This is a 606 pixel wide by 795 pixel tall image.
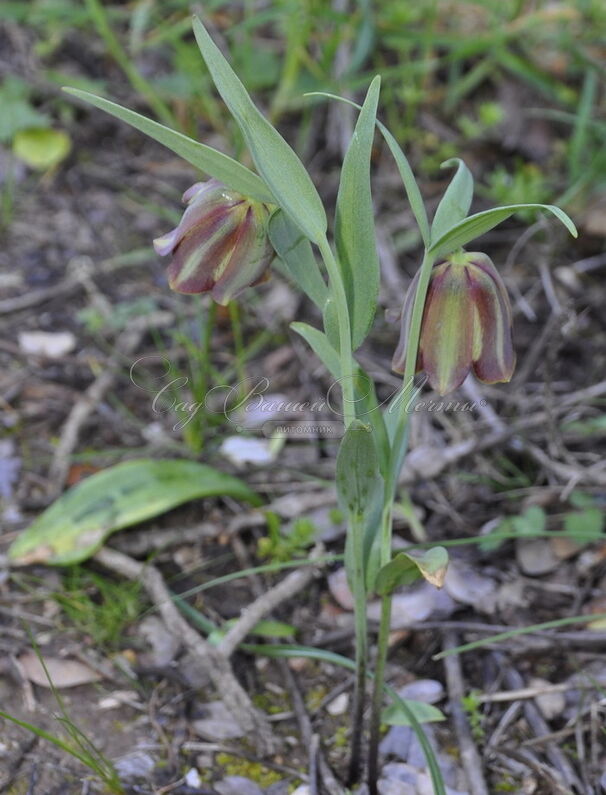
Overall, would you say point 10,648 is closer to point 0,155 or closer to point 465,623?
point 465,623

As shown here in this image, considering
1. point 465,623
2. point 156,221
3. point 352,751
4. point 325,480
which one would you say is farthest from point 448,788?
point 156,221

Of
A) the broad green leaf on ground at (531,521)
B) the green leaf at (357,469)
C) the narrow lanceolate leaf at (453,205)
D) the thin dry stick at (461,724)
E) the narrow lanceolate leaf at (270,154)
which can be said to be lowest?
the thin dry stick at (461,724)

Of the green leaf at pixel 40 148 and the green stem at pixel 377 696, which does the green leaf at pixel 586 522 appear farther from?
the green leaf at pixel 40 148

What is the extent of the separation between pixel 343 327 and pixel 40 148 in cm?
169

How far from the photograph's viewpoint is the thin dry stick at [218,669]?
3.90 ft

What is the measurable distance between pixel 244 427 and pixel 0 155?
3.69 ft

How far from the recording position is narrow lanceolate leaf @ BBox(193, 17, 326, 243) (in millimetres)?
837

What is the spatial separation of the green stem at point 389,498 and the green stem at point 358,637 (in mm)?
17

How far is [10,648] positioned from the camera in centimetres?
129

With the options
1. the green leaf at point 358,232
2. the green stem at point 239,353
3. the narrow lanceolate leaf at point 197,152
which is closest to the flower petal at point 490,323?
the green leaf at point 358,232

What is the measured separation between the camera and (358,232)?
3.00 feet

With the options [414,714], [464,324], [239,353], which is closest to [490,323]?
[464,324]

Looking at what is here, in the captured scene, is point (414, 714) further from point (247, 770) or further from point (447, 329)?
point (447, 329)

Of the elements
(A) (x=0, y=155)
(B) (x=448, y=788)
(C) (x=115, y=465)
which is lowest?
(B) (x=448, y=788)
